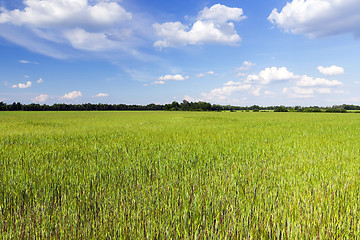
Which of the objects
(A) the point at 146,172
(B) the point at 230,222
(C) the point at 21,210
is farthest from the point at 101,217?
(A) the point at 146,172

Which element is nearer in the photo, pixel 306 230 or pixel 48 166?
pixel 306 230

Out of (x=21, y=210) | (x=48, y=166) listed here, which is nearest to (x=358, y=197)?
(x=21, y=210)

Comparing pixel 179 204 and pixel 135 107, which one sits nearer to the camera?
pixel 179 204

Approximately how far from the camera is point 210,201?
2.56 m

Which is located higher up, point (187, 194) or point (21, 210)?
point (187, 194)

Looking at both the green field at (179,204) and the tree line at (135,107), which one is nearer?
the green field at (179,204)

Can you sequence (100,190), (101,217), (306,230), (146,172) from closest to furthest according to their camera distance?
(306,230)
(101,217)
(100,190)
(146,172)

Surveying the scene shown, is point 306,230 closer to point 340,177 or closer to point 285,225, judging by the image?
point 285,225

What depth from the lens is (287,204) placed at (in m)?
2.58

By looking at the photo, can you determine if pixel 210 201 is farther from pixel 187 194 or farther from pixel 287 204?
pixel 287 204

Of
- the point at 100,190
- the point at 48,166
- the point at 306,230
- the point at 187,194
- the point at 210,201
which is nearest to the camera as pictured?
the point at 306,230

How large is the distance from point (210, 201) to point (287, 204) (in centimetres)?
106

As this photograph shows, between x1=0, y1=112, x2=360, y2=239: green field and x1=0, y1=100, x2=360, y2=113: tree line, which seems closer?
x1=0, y1=112, x2=360, y2=239: green field

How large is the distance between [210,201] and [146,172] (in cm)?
180
